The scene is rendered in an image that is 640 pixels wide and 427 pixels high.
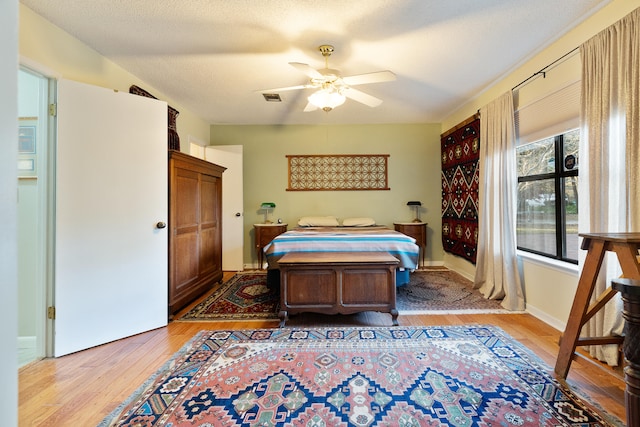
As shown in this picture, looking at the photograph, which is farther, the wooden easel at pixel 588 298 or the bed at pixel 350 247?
the bed at pixel 350 247

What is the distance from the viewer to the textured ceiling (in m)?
1.91

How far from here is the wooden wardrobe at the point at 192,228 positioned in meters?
2.66

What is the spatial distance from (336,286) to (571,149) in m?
2.40

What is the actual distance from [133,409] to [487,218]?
363 cm

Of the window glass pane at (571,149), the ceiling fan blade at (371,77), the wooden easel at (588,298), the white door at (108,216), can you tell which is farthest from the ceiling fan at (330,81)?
the wooden easel at (588,298)

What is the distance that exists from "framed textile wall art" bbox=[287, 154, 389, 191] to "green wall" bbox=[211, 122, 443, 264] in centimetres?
9

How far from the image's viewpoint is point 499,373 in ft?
5.54

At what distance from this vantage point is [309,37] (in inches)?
88.8

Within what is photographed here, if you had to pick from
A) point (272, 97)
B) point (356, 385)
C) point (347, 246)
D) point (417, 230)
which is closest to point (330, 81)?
point (272, 97)

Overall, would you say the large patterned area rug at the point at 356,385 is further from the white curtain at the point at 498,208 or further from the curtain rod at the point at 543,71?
the curtain rod at the point at 543,71

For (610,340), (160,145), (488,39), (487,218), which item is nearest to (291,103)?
(160,145)

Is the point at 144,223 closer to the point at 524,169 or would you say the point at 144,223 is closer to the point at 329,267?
the point at 329,267

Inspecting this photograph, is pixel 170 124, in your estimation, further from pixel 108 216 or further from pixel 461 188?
pixel 461 188

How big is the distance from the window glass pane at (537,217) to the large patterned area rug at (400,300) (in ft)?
2.48
